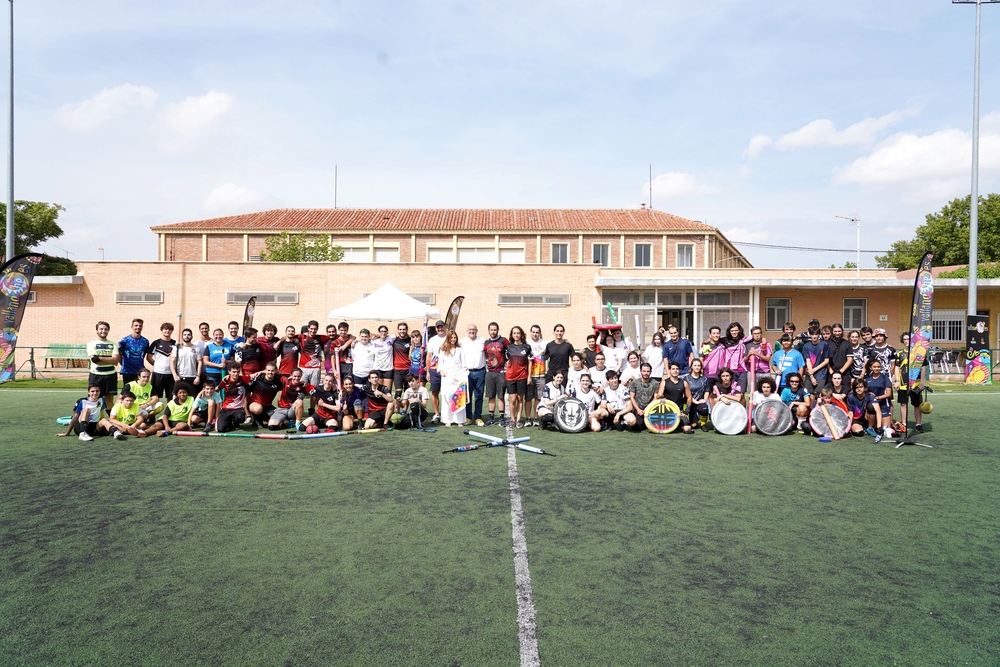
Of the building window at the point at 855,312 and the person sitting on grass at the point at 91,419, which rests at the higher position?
the building window at the point at 855,312

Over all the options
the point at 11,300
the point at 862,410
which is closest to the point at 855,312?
the point at 862,410

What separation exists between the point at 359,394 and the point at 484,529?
5.89 m

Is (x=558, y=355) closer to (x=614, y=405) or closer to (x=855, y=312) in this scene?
(x=614, y=405)

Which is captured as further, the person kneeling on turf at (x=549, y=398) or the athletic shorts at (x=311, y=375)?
the athletic shorts at (x=311, y=375)

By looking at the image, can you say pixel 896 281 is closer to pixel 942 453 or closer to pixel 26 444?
pixel 942 453

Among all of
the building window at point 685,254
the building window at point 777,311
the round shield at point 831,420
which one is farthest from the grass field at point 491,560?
the building window at point 685,254

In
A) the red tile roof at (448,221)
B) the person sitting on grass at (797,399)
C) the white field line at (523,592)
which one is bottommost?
the white field line at (523,592)

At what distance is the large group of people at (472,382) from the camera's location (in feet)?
33.4

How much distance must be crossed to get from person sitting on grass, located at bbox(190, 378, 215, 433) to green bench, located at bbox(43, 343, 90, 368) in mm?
13390

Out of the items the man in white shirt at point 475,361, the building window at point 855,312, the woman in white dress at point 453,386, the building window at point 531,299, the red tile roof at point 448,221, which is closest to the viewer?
the woman in white dress at point 453,386

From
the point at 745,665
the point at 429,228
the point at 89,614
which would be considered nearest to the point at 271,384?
the point at 89,614

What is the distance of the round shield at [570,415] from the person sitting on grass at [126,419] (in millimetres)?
5953

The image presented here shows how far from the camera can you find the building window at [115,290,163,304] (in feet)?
78.4

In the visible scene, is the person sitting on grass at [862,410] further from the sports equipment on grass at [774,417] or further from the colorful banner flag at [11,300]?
the colorful banner flag at [11,300]
